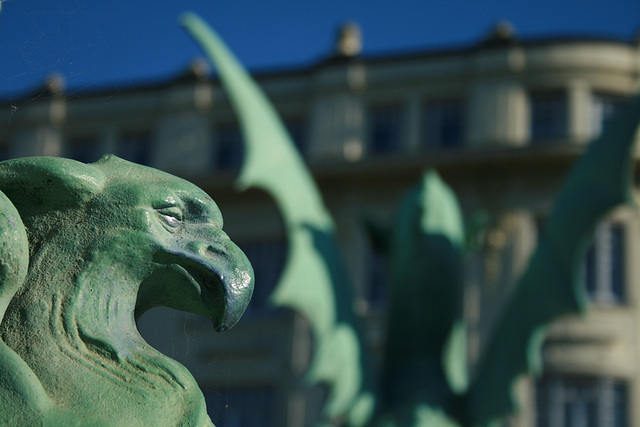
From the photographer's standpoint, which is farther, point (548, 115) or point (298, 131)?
point (298, 131)

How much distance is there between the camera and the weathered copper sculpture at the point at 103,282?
191cm

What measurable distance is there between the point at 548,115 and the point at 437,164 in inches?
92.6

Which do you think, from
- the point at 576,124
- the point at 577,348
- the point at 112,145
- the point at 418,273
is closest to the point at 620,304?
Answer: the point at 577,348

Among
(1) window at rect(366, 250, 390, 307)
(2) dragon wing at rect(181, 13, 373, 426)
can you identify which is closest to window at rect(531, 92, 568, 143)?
(1) window at rect(366, 250, 390, 307)

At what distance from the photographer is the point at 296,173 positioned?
10.9m

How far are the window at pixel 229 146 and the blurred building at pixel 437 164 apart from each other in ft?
0.19

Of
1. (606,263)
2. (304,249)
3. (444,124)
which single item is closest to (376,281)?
(444,124)

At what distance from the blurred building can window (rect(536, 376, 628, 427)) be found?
0.02 metres

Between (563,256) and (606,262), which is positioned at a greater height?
(606,262)

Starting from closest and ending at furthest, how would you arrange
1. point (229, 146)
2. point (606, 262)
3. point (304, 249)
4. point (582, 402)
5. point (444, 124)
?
point (304, 249)
point (582, 402)
point (606, 262)
point (444, 124)
point (229, 146)

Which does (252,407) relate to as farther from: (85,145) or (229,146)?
(85,145)

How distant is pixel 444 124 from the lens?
22250 mm

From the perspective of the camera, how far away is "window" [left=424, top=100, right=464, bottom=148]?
72.7 ft

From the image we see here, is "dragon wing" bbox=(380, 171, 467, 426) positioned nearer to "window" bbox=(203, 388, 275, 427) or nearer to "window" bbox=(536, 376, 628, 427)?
"window" bbox=(203, 388, 275, 427)
